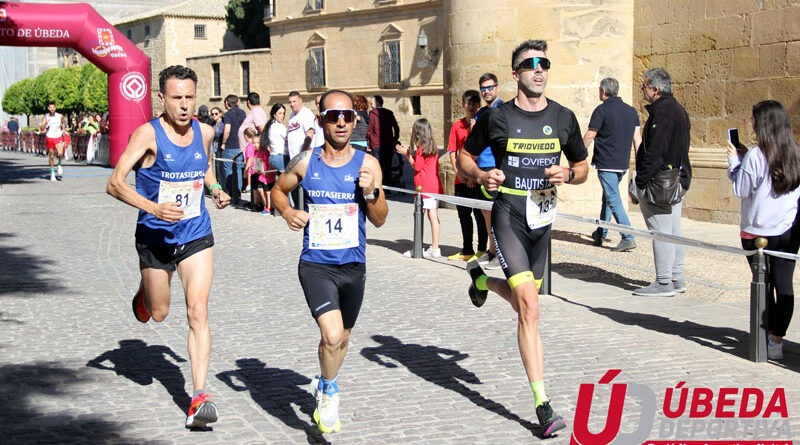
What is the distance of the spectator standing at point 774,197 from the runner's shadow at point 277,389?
10.1ft

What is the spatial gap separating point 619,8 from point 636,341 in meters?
9.11

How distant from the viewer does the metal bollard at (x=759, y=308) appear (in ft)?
23.1

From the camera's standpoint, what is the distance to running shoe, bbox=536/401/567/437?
5.36 m

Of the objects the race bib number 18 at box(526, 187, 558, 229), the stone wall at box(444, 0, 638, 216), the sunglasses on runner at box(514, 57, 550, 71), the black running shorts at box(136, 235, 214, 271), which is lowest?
the black running shorts at box(136, 235, 214, 271)

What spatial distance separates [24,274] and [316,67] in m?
42.8

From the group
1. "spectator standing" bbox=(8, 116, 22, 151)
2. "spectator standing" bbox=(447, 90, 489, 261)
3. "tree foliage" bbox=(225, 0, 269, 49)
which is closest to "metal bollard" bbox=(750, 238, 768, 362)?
"spectator standing" bbox=(447, 90, 489, 261)

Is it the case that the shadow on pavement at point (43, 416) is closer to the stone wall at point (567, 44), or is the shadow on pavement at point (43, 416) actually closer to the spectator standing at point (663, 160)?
the spectator standing at point (663, 160)

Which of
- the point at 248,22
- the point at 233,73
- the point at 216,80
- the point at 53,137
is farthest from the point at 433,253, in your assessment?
the point at 248,22

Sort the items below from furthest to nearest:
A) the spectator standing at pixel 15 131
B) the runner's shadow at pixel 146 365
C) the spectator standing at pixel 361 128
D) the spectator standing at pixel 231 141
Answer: the spectator standing at pixel 15 131 < the spectator standing at pixel 231 141 < the spectator standing at pixel 361 128 < the runner's shadow at pixel 146 365

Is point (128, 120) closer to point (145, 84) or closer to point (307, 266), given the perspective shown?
point (145, 84)

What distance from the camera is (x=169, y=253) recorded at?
6.16 meters

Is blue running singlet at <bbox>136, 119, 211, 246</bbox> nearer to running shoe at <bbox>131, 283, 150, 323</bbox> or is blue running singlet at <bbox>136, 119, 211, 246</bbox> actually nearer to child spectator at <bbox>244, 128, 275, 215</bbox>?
running shoe at <bbox>131, 283, 150, 323</bbox>

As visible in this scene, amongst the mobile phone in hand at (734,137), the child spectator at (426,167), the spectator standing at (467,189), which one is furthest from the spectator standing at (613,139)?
the mobile phone in hand at (734,137)

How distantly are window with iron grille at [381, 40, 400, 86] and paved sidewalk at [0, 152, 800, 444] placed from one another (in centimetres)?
3616
